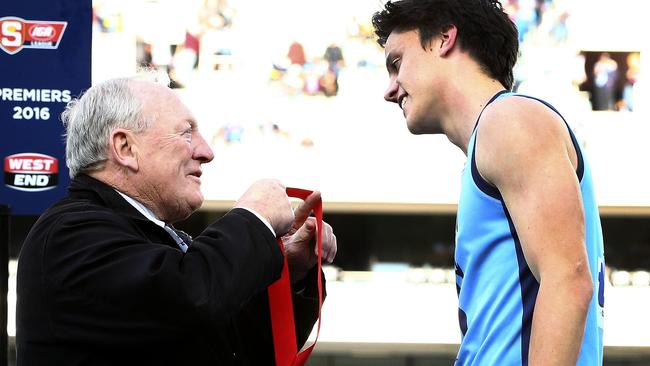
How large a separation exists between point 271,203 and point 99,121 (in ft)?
1.81

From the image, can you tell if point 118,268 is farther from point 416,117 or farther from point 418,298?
point 418,298

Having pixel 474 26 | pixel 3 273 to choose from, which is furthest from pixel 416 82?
pixel 3 273

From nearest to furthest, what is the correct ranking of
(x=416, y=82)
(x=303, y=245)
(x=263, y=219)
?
(x=263, y=219), (x=416, y=82), (x=303, y=245)

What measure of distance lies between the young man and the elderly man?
0.49 m

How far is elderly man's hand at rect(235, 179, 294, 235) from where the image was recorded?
2.59m

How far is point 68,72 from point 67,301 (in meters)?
1.25

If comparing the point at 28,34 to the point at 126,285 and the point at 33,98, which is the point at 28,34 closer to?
the point at 33,98

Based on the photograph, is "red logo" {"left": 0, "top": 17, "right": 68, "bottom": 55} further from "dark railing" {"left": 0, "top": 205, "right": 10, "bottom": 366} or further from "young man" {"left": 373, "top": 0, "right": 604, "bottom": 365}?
"young man" {"left": 373, "top": 0, "right": 604, "bottom": 365}

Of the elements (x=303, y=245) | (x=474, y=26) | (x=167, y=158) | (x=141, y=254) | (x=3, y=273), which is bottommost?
(x=3, y=273)

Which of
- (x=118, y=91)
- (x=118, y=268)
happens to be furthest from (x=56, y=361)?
(x=118, y=91)

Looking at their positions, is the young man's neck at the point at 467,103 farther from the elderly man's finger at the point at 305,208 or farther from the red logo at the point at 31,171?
the red logo at the point at 31,171

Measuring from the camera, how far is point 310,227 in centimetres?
304

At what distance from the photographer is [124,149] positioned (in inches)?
109

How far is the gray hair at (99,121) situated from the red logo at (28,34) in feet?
2.38
